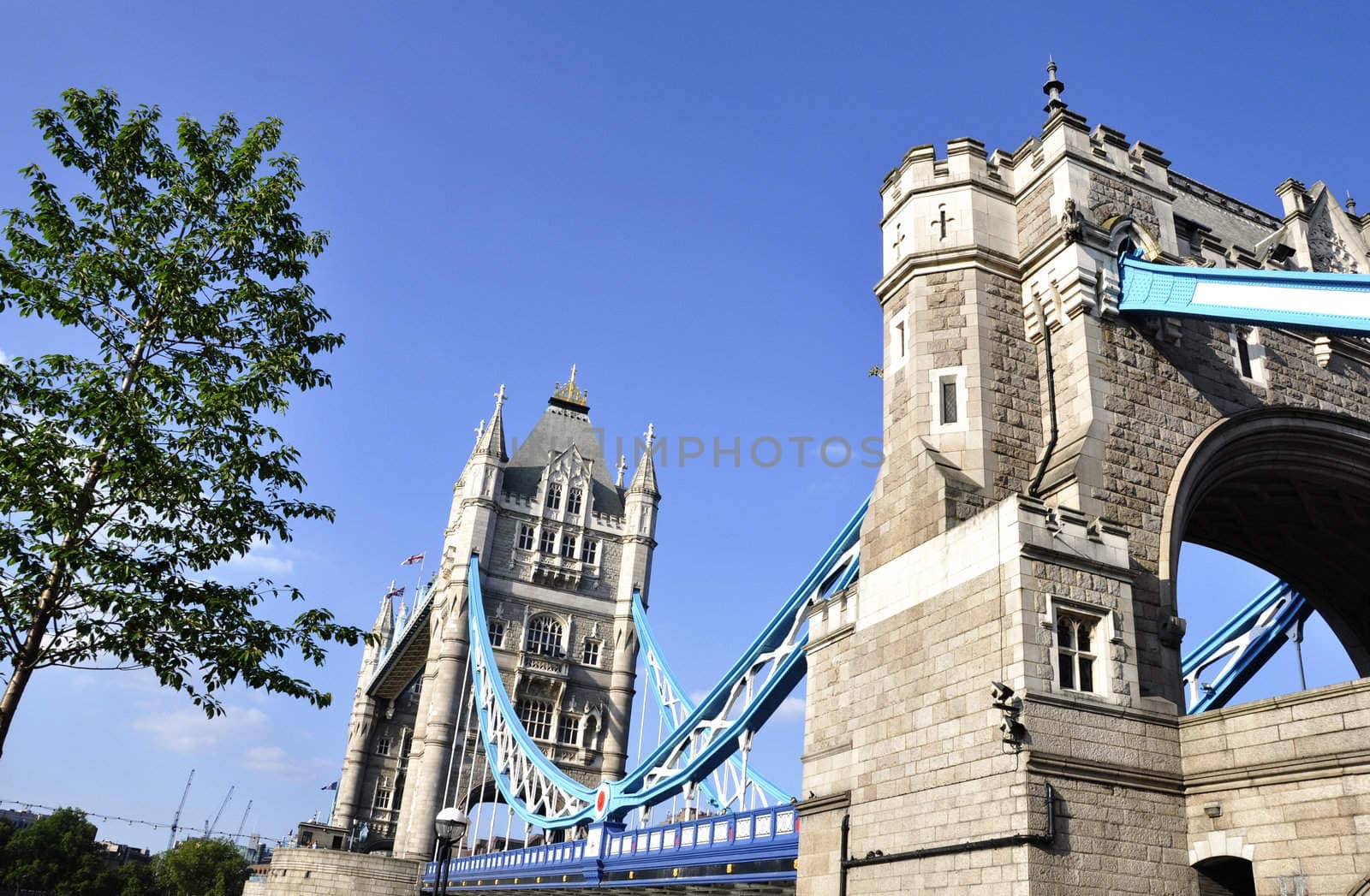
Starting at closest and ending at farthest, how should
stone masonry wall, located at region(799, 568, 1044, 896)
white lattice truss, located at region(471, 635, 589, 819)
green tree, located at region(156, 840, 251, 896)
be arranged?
1. stone masonry wall, located at region(799, 568, 1044, 896)
2. white lattice truss, located at region(471, 635, 589, 819)
3. green tree, located at region(156, 840, 251, 896)

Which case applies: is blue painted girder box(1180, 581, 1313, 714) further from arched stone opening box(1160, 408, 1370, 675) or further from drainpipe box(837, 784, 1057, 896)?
drainpipe box(837, 784, 1057, 896)

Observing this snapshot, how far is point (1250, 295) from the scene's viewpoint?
14047mm

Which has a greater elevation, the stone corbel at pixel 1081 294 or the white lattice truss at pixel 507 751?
the stone corbel at pixel 1081 294

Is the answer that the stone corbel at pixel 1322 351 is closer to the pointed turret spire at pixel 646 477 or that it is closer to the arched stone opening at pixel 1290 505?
the arched stone opening at pixel 1290 505

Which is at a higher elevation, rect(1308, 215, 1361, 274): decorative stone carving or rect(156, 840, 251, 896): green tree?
rect(1308, 215, 1361, 274): decorative stone carving

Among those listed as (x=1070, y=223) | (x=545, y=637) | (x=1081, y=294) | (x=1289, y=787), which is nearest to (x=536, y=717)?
(x=545, y=637)

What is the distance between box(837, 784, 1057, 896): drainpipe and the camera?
10.5m

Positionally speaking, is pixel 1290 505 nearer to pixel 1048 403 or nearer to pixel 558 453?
pixel 1048 403

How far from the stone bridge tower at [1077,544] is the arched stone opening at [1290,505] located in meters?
0.05

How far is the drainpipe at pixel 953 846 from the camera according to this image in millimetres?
10477

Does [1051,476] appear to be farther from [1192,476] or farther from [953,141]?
[953,141]

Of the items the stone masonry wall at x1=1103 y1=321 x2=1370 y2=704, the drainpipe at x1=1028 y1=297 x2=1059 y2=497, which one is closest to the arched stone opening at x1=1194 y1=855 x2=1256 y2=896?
the stone masonry wall at x1=1103 y1=321 x2=1370 y2=704

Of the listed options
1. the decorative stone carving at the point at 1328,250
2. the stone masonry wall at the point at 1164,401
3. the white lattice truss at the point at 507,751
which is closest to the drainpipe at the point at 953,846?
the stone masonry wall at the point at 1164,401

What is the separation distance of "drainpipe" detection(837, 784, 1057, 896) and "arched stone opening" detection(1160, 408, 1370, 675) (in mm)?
3811
